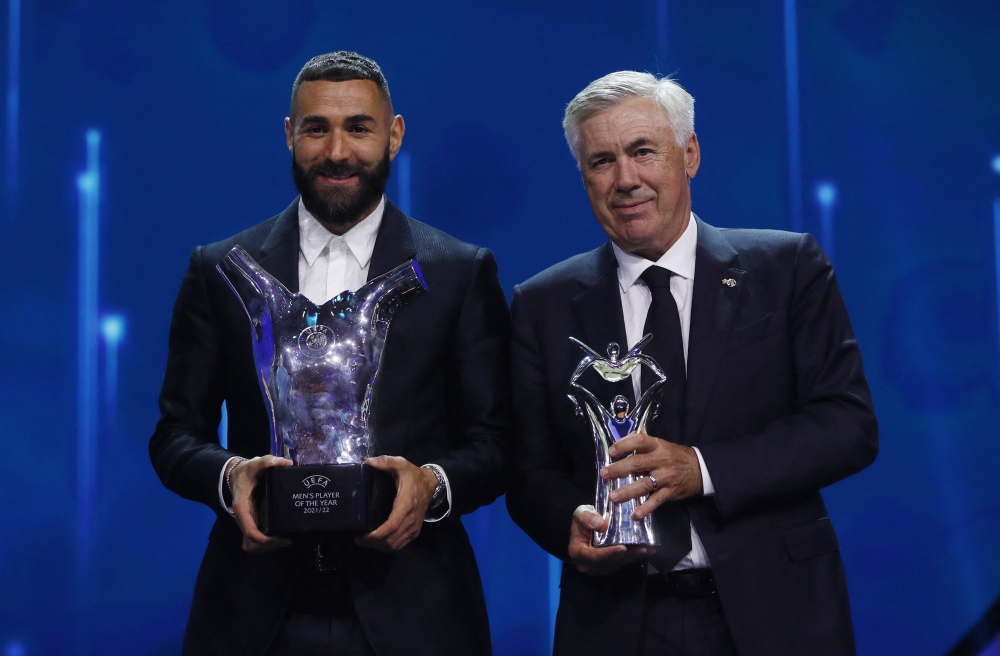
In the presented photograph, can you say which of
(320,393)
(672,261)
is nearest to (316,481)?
(320,393)

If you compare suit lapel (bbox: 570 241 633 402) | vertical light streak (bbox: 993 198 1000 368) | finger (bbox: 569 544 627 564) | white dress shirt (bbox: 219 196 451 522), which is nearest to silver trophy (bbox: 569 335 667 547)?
finger (bbox: 569 544 627 564)

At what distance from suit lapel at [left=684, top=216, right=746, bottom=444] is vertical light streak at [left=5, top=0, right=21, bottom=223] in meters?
2.07

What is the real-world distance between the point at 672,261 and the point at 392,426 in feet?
1.94

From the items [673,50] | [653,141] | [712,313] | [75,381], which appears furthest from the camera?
[673,50]

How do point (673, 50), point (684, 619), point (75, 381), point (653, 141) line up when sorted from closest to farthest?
point (684, 619) < point (653, 141) < point (75, 381) < point (673, 50)

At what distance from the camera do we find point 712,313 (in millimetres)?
1772

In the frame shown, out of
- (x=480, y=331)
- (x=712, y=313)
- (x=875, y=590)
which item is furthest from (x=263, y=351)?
(x=875, y=590)

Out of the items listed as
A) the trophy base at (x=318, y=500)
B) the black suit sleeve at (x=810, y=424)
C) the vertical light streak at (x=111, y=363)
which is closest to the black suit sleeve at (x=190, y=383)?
the trophy base at (x=318, y=500)

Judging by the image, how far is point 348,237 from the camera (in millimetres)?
1951

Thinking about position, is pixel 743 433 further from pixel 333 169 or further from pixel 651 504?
pixel 333 169

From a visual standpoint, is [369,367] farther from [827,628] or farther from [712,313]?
[827,628]

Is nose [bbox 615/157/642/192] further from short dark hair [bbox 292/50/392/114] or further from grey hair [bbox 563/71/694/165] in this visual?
short dark hair [bbox 292/50/392/114]

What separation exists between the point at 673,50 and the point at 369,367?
182 centimetres

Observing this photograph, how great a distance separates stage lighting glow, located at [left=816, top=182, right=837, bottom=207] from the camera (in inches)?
120
